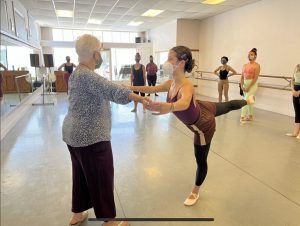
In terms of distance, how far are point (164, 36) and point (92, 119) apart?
988cm

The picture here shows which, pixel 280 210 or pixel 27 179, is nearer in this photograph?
pixel 280 210

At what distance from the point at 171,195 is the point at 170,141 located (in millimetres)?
1607

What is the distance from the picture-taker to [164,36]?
10766 mm

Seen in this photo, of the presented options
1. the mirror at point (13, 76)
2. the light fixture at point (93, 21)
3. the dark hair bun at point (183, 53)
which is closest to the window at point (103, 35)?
the light fixture at point (93, 21)

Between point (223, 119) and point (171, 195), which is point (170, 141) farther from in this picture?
point (223, 119)

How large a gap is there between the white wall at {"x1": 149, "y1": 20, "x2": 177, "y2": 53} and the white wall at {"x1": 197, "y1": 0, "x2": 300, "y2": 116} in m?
1.60

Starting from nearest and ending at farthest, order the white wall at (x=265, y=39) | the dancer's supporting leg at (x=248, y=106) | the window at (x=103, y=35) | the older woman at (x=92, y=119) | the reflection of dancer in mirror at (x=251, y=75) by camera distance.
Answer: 1. the older woman at (x=92, y=119)
2. the reflection of dancer in mirror at (x=251, y=75)
3. the dancer's supporting leg at (x=248, y=106)
4. the white wall at (x=265, y=39)
5. the window at (x=103, y=35)

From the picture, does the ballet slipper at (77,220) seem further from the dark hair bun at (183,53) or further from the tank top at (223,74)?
the tank top at (223,74)

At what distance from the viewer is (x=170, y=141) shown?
3.89 metres

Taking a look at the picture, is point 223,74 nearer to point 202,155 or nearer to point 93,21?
point 202,155

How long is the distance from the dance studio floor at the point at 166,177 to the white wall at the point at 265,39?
2.04 meters

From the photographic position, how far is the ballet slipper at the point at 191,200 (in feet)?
7.08

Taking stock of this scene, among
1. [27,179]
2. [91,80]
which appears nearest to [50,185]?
[27,179]

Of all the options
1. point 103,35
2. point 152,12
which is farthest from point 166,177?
point 103,35
